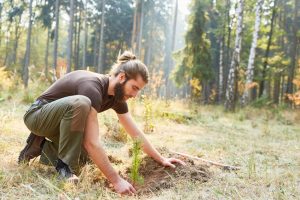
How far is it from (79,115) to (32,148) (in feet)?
2.97

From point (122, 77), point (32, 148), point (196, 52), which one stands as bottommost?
point (32, 148)

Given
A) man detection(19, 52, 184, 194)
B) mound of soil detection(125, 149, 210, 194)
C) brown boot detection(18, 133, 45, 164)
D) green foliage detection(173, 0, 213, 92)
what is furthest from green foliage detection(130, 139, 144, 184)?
green foliage detection(173, 0, 213, 92)

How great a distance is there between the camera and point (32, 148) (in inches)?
134

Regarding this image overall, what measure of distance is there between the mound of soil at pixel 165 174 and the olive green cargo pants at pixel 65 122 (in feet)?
2.06

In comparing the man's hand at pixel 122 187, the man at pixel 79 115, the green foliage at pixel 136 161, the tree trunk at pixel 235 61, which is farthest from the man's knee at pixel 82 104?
the tree trunk at pixel 235 61

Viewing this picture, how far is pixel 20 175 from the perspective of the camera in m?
2.78

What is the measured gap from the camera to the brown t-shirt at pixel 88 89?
2.85 meters

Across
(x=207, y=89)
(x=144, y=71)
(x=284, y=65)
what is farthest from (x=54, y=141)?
(x=207, y=89)

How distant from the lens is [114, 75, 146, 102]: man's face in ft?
9.74

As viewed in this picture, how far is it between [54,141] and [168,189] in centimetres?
120

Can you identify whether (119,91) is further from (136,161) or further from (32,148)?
(32,148)

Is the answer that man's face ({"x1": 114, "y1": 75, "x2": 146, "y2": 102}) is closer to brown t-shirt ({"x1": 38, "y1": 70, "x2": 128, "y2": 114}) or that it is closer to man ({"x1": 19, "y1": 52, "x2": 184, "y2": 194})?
man ({"x1": 19, "y1": 52, "x2": 184, "y2": 194})

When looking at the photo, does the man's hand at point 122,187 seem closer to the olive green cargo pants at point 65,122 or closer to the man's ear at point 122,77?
the olive green cargo pants at point 65,122

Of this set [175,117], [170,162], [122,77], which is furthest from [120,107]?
[175,117]
